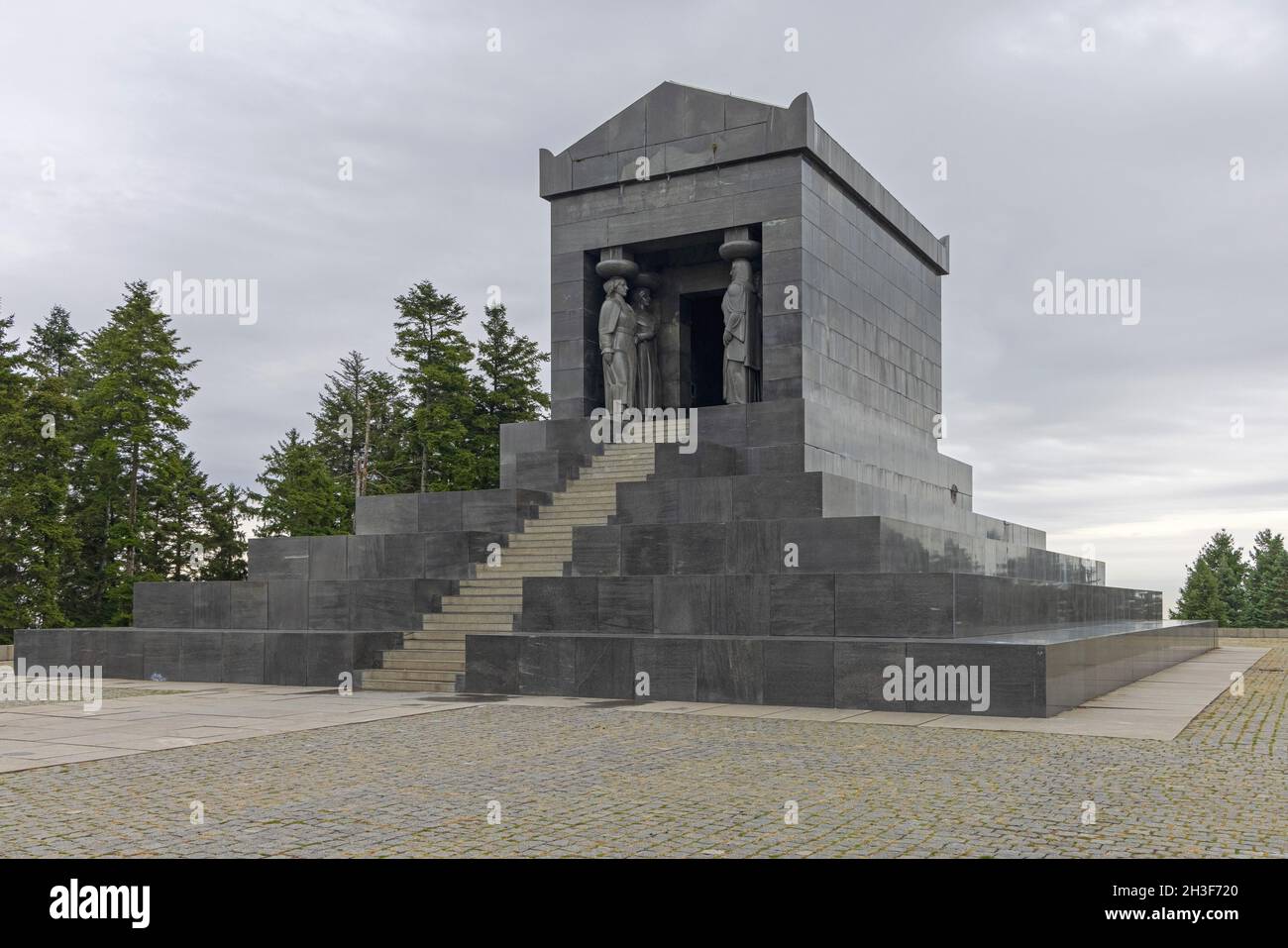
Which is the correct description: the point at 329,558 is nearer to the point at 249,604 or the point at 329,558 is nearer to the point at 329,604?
the point at 249,604

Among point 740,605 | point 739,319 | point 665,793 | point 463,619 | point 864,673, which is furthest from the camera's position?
point 739,319

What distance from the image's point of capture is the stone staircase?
688 inches

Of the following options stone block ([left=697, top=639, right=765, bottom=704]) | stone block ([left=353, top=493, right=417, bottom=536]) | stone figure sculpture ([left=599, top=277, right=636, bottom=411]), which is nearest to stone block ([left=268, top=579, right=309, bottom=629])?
stone block ([left=353, top=493, right=417, bottom=536])

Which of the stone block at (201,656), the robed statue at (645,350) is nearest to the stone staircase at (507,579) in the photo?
the robed statue at (645,350)

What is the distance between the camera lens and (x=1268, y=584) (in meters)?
A: 64.7

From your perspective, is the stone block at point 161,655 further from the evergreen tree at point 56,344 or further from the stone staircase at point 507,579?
the evergreen tree at point 56,344

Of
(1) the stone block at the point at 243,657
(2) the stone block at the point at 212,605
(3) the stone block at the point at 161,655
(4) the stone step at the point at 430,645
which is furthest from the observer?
(2) the stone block at the point at 212,605

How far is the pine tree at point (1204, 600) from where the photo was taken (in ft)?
188

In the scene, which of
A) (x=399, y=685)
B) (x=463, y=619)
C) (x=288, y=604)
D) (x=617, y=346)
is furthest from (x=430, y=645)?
(x=617, y=346)

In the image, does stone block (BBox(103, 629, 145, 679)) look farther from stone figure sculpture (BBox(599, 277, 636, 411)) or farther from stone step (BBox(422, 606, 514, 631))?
stone figure sculpture (BBox(599, 277, 636, 411))

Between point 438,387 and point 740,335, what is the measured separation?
31.7 m

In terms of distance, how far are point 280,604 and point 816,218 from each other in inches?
504

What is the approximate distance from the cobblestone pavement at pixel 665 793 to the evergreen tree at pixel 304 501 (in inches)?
1600

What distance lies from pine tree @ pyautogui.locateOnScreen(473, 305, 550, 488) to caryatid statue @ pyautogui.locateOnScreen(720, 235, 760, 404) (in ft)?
96.6
